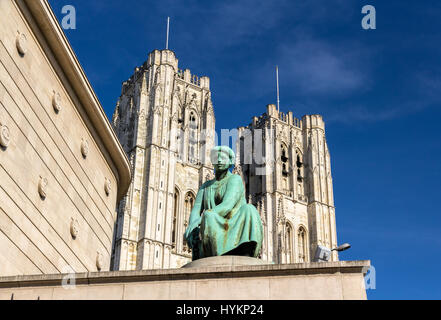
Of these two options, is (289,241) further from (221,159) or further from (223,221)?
(223,221)

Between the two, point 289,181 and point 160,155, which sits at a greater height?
point 289,181

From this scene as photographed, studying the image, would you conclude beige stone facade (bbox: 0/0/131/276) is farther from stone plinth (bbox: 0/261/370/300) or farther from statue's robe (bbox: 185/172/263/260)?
statue's robe (bbox: 185/172/263/260)

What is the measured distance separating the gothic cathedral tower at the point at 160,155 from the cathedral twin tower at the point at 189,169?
0.27ft

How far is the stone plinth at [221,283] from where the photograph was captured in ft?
33.6

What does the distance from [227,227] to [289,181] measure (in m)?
53.1

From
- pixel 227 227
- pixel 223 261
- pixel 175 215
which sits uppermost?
pixel 175 215

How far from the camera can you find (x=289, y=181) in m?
65.1

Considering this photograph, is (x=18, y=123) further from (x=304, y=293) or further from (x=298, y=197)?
(x=298, y=197)

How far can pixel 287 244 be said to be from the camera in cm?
6053

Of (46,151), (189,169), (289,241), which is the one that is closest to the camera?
(46,151)

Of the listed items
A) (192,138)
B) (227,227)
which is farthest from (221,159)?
(192,138)

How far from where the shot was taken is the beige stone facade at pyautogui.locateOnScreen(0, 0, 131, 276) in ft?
48.5

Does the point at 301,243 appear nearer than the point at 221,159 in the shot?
No

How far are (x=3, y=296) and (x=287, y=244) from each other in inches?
2000
